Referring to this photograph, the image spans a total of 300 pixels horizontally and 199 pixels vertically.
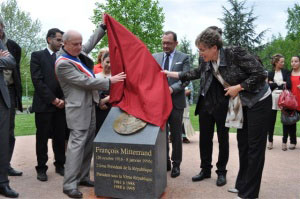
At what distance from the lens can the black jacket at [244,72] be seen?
3.71 m

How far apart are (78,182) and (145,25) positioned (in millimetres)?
21498

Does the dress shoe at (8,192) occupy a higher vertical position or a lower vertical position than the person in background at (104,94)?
lower

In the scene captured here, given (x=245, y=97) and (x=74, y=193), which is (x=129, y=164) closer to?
(x=74, y=193)

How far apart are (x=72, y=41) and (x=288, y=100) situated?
4967 millimetres

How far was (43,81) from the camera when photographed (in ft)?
16.2

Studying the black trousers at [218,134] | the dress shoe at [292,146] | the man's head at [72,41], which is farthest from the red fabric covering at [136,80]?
the dress shoe at [292,146]

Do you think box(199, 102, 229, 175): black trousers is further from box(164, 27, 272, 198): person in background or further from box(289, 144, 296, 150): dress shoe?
box(289, 144, 296, 150): dress shoe

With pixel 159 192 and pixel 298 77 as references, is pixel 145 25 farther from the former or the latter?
pixel 159 192

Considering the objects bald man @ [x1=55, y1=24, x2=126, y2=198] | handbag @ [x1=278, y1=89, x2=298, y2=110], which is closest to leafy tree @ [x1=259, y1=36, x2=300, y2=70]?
handbag @ [x1=278, y1=89, x2=298, y2=110]

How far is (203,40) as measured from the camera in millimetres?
3928

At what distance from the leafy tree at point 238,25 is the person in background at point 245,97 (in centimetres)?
2621

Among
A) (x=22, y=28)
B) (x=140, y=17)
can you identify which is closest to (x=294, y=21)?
(x=140, y=17)

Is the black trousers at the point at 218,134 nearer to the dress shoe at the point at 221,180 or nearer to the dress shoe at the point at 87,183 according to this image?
the dress shoe at the point at 221,180

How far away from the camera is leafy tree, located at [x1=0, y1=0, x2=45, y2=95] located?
31.5 metres
